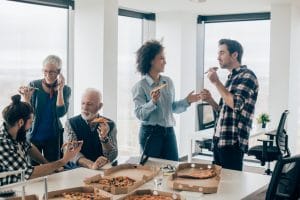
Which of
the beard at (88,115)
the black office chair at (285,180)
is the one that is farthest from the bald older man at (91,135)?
the black office chair at (285,180)

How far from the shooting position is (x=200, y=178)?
2.43m

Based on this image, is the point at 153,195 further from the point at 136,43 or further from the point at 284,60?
the point at 136,43

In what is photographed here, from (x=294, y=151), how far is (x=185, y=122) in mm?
1620

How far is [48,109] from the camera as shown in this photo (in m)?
3.70

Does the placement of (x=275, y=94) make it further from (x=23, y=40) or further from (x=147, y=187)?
(x=147, y=187)

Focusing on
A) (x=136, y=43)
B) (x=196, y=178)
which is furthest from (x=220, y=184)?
(x=136, y=43)

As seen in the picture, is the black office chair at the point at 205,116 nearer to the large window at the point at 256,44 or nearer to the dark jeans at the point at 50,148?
the large window at the point at 256,44

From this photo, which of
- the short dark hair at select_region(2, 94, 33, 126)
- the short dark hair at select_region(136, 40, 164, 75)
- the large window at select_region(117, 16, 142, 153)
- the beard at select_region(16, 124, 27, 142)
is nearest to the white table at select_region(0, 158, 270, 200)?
the beard at select_region(16, 124, 27, 142)

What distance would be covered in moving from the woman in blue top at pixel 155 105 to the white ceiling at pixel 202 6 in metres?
2.16

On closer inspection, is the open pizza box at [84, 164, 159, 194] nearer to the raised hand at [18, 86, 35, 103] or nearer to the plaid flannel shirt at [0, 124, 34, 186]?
the plaid flannel shirt at [0, 124, 34, 186]

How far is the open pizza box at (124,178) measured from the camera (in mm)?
2225

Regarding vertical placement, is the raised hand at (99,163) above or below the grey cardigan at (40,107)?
below

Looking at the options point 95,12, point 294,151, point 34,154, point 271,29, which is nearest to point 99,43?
point 95,12

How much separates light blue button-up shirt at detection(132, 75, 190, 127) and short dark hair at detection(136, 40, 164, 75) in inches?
2.9
